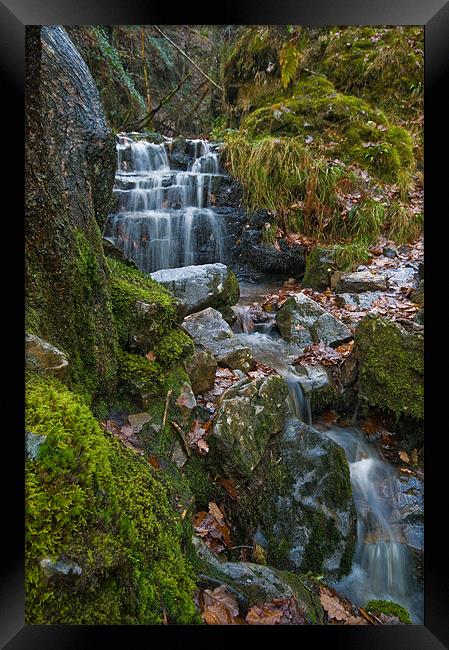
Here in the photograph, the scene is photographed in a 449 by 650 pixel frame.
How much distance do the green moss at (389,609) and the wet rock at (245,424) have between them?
90cm

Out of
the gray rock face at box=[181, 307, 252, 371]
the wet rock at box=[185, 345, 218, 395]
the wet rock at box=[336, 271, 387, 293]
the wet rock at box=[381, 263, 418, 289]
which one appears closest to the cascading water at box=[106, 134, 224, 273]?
the wet rock at box=[336, 271, 387, 293]

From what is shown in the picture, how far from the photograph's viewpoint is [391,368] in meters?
2.99

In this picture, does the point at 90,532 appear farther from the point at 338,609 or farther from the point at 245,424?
the point at 338,609

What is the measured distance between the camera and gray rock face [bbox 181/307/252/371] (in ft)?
9.87

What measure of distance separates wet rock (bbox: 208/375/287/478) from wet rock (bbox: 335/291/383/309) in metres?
2.32

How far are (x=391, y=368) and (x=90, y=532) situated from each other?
258 cm

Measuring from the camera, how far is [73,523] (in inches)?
38.2

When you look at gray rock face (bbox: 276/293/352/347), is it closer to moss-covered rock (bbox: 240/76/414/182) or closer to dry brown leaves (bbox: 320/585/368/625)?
dry brown leaves (bbox: 320/585/368/625)

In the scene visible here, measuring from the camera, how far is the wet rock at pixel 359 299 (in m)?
4.38

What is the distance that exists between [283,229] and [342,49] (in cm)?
415
